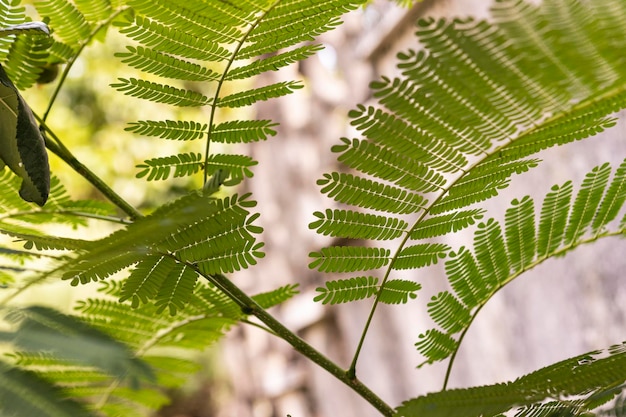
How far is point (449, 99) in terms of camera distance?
0.61 m

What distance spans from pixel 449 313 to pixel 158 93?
415 mm

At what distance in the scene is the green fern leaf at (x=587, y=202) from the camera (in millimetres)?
843

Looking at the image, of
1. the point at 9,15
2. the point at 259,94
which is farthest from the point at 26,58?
the point at 259,94

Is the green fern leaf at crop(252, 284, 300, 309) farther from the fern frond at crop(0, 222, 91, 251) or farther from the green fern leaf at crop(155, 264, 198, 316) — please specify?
the fern frond at crop(0, 222, 91, 251)

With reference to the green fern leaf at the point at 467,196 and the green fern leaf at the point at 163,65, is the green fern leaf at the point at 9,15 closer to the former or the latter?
the green fern leaf at the point at 163,65

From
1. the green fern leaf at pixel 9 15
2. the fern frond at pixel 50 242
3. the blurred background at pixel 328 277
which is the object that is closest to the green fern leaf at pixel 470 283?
the fern frond at pixel 50 242

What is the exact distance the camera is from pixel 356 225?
78cm

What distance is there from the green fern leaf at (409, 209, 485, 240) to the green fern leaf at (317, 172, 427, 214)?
0.03m

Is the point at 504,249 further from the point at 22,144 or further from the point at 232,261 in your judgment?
the point at 22,144

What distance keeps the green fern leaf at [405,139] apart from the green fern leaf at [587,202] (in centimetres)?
22

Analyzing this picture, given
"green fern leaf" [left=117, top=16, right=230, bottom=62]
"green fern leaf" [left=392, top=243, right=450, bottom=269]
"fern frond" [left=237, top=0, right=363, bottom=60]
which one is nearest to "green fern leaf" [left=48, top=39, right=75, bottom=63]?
"green fern leaf" [left=117, top=16, right=230, bottom=62]

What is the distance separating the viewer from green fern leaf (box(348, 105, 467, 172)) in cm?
67

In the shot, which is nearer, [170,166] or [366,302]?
[170,166]

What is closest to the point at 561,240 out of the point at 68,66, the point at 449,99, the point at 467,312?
the point at 467,312
